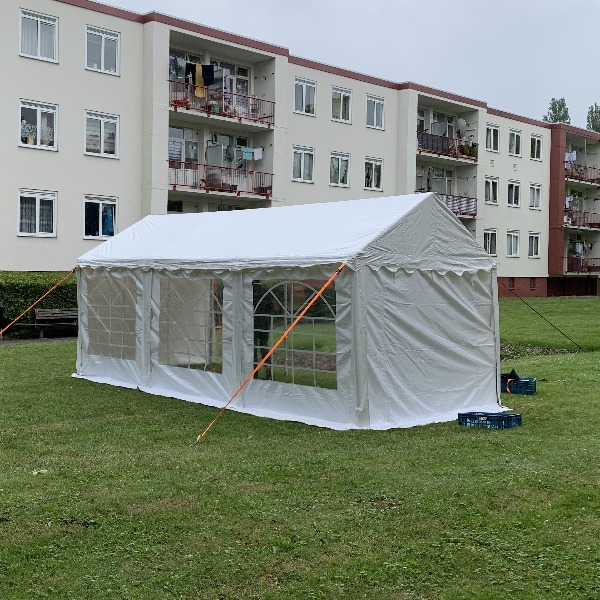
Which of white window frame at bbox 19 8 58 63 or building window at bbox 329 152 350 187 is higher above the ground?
white window frame at bbox 19 8 58 63

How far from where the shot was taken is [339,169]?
38.8 meters

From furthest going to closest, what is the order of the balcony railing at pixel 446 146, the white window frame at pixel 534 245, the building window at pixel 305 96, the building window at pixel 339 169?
1. the white window frame at pixel 534 245
2. the balcony railing at pixel 446 146
3. the building window at pixel 339 169
4. the building window at pixel 305 96

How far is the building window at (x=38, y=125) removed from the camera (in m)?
28.2

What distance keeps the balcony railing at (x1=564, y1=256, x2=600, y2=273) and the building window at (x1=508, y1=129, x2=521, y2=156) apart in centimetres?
773

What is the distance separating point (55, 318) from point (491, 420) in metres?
16.0

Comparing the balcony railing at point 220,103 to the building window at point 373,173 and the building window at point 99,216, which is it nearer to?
the building window at point 99,216

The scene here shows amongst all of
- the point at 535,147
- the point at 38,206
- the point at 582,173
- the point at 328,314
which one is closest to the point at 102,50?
the point at 38,206

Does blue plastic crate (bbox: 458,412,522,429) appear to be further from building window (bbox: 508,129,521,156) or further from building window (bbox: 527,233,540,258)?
building window (bbox: 527,233,540,258)

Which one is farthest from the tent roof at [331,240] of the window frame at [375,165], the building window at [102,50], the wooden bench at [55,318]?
the window frame at [375,165]

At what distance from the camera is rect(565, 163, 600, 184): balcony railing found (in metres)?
53.7

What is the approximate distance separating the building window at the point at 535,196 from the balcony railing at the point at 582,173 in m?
2.52

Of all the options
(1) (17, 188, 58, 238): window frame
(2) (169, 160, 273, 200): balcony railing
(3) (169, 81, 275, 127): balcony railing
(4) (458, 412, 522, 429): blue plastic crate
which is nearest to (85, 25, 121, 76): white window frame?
(3) (169, 81, 275, 127): balcony railing

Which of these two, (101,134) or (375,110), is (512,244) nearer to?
(375,110)

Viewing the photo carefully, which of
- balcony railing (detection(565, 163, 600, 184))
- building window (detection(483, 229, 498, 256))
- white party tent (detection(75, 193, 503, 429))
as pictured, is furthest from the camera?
balcony railing (detection(565, 163, 600, 184))
